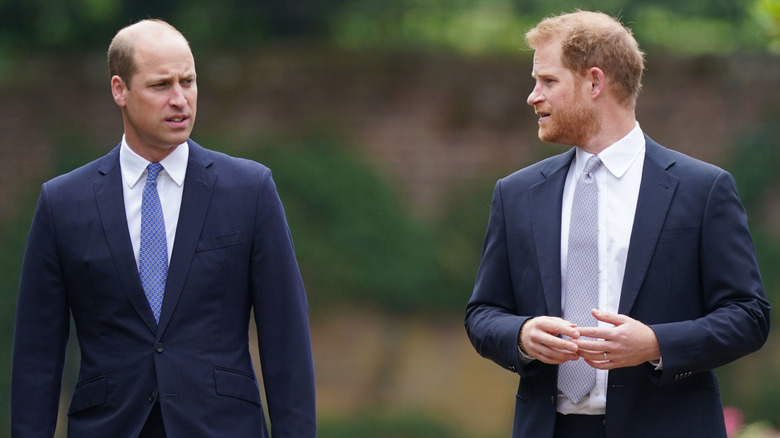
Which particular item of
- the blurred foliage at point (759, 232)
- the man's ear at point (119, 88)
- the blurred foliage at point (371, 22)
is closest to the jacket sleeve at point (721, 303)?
the man's ear at point (119, 88)

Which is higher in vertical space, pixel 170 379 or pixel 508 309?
pixel 508 309

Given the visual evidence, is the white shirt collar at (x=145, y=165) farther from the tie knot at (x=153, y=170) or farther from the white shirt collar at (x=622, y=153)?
the white shirt collar at (x=622, y=153)

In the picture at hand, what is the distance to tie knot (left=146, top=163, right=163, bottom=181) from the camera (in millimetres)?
4016

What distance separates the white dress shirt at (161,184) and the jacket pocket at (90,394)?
0.47 metres

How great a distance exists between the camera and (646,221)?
12.4 ft

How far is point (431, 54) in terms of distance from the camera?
10625 millimetres

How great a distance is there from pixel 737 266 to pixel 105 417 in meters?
1.94

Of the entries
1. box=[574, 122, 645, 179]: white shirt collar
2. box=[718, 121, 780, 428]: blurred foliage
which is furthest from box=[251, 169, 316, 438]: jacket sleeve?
box=[718, 121, 780, 428]: blurred foliage

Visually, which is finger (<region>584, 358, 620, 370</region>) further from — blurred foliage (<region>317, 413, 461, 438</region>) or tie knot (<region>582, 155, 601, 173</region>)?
blurred foliage (<region>317, 413, 461, 438</region>)

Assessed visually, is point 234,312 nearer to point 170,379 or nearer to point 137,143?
point 170,379

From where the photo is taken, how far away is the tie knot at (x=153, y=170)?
13.2ft

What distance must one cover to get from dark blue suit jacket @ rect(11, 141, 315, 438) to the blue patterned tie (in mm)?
36

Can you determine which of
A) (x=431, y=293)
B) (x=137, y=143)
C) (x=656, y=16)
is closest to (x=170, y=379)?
(x=137, y=143)

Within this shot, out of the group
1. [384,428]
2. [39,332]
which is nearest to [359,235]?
[384,428]
